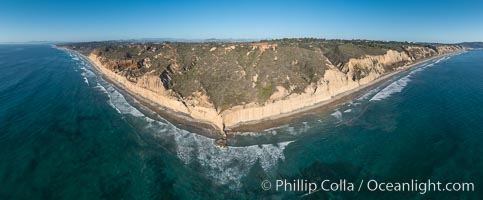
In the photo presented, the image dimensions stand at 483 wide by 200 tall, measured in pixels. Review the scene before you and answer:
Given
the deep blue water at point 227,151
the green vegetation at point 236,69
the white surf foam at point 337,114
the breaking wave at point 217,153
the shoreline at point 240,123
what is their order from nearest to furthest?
the deep blue water at point 227,151
the breaking wave at point 217,153
the shoreline at point 240,123
the white surf foam at point 337,114
the green vegetation at point 236,69

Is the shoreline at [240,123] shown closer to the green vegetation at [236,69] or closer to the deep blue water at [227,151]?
the deep blue water at [227,151]

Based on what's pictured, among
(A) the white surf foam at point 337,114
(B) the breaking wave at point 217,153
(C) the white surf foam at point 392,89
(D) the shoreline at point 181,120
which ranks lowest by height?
(B) the breaking wave at point 217,153

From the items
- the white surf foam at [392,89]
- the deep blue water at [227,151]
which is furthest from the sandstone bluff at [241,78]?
the white surf foam at [392,89]

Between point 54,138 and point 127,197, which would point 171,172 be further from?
point 54,138

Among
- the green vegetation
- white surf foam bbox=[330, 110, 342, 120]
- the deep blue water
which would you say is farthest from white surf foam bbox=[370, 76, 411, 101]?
white surf foam bbox=[330, 110, 342, 120]

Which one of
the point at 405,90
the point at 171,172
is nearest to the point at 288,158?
the point at 171,172

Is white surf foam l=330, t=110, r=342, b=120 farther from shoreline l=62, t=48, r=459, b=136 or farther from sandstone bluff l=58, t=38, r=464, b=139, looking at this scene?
sandstone bluff l=58, t=38, r=464, b=139

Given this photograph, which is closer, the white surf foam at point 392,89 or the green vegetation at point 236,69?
the green vegetation at point 236,69
